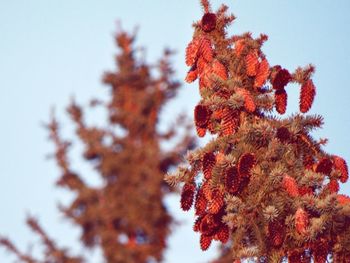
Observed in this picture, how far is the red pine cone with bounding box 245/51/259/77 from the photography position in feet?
11.3

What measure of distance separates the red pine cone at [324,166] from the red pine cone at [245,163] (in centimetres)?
63

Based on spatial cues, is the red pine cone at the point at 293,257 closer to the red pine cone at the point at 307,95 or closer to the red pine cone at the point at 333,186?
the red pine cone at the point at 333,186

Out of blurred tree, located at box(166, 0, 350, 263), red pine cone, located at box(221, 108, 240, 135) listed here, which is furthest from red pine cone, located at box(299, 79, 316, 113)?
red pine cone, located at box(221, 108, 240, 135)

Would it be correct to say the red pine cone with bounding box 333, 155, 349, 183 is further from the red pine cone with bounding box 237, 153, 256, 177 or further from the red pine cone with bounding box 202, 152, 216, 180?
the red pine cone with bounding box 202, 152, 216, 180

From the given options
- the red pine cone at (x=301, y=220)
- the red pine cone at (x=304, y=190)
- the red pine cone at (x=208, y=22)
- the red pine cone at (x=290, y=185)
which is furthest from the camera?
the red pine cone at (x=208, y=22)

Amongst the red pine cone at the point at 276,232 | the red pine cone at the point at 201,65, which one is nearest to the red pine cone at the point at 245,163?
the red pine cone at the point at 276,232

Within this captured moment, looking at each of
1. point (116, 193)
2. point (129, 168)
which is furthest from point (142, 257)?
point (129, 168)

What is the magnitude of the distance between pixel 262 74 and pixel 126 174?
12.9 feet

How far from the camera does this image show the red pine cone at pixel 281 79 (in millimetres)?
3332

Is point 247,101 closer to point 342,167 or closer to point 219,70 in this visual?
point 219,70

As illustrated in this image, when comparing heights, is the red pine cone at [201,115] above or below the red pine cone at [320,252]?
above

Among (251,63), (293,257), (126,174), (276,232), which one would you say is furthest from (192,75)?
(126,174)

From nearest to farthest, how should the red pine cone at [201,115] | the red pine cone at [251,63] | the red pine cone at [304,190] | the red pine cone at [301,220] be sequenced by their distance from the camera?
the red pine cone at [301,220] → the red pine cone at [304,190] → the red pine cone at [201,115] → the red pine cone at [251,63]

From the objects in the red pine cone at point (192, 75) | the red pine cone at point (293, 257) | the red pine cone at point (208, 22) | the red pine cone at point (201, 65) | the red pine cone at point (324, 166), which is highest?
the red pine cone at point (208, 22)
